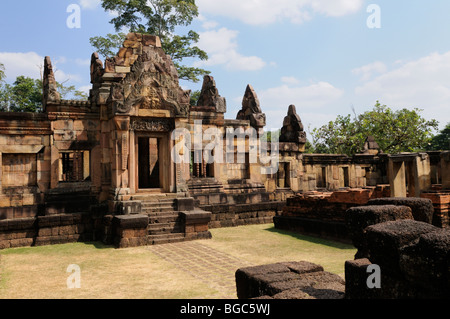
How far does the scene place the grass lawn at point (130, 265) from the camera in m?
5.77

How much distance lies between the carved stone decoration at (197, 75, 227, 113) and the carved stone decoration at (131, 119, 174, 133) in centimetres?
295

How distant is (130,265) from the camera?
7590 millimetres

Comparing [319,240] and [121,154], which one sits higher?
[121,154]

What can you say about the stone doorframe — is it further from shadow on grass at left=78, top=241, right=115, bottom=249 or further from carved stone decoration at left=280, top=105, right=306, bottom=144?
carved stone decoration at left=280, top=105, right=306, bottom=144

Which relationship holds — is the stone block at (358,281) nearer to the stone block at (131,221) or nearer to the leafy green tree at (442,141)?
the stone block at (131,221)

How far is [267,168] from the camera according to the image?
14.8 m

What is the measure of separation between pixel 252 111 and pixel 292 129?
216 cm

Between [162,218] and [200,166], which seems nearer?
[162,218]

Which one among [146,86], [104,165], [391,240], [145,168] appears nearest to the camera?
[391,240]

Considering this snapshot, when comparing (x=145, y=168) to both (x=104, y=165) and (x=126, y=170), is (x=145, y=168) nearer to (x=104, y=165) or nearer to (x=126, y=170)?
(x=104, y=165)

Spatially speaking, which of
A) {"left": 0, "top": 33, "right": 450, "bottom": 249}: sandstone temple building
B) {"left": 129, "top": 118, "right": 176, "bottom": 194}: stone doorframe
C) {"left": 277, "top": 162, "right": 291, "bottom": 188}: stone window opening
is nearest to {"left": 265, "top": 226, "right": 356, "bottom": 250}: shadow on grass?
{"left": 0, "top": 33, "right": 450, "bottom": 249}: sandstone temple building

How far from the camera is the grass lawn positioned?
5.77 meters

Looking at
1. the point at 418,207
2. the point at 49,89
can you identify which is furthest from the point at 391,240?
the point at 49,89

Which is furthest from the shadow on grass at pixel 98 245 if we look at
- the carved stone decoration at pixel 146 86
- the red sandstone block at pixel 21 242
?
the carved stone decoration at pixel 146 86
